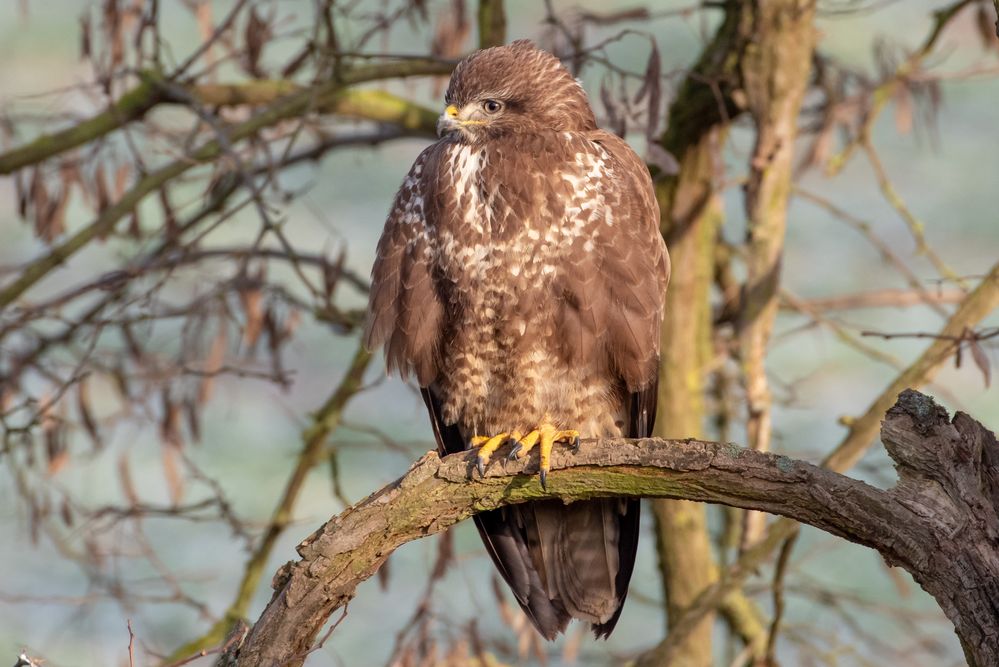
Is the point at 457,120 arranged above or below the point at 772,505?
above

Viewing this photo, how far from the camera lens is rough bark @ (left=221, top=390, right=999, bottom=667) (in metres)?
2.74

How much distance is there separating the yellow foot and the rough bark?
0.64 feet

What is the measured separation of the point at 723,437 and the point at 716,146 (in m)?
1.53

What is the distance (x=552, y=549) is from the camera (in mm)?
4113

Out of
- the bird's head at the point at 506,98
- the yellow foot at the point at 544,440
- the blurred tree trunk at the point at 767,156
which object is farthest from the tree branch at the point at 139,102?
the yellow foot at the point at 544,440

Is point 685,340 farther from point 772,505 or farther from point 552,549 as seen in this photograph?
point 772,505

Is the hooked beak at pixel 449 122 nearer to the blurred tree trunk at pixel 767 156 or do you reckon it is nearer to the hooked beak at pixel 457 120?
the hooked beak at pixel 457 120

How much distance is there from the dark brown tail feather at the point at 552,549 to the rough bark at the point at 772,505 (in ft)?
2.99

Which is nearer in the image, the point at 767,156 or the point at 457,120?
the point at 457,120

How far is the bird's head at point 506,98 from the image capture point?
12.4ft

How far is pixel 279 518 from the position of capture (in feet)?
16.6

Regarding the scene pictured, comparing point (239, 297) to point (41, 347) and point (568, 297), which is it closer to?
point (41, 347)

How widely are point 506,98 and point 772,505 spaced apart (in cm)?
147

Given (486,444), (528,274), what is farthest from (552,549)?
(528,274)
